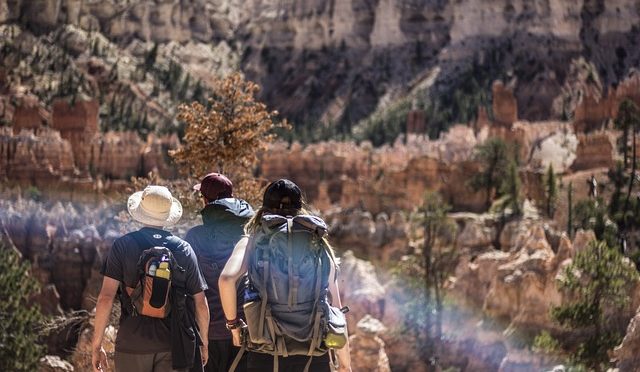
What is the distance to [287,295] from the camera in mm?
7383

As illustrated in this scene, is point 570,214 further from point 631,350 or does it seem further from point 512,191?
point 631,350

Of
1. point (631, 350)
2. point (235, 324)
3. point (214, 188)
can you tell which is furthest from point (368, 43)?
point (235, 324)

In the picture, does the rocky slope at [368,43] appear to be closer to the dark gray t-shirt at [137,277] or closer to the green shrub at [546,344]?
the green shrub at [546,344]

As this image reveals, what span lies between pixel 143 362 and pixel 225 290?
3.17 feet

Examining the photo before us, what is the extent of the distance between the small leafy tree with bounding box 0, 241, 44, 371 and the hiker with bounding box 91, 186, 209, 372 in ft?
73.4

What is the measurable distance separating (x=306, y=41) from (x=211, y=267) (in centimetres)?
12000

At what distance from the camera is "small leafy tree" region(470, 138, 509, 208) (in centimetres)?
5016

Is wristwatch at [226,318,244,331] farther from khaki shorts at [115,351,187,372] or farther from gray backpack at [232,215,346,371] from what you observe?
khaki shorts at [115,351,187,372]

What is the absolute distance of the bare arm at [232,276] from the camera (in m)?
7.43

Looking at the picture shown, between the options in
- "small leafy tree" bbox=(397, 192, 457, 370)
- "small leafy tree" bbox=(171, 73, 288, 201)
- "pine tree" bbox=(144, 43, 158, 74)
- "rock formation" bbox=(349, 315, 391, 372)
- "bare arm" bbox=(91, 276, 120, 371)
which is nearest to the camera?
"bare arm" bbox=(91, 276, 120, 371)

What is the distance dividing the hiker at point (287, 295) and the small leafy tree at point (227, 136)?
8816mm

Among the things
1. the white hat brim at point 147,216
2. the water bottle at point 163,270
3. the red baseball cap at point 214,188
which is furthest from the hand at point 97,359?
the red baseball cap at point 214,188

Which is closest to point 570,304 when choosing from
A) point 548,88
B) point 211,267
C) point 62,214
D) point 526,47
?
point 211,267

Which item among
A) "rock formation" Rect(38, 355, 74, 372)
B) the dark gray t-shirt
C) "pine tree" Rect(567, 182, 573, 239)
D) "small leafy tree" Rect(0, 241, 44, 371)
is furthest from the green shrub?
the dark gray t-shirt
